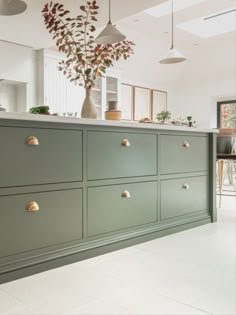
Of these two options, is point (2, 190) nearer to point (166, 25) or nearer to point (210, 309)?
A: point (210, 309)

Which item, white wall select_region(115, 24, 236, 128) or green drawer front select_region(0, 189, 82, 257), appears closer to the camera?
green drawer front select_region(0, 189, 82, 257)

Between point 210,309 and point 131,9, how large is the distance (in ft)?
12.3

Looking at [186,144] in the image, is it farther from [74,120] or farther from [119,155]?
[74,120]

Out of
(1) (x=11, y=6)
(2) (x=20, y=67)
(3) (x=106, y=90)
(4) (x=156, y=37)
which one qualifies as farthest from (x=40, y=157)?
(4) (x=156, y=37)

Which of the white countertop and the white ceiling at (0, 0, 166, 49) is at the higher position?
the white ceiling at (0, 0, 166, 49)

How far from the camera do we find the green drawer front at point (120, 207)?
227cm

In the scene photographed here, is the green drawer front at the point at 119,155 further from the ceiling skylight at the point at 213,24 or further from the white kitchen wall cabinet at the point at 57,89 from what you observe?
the ceiling skylight at the point at 213,24

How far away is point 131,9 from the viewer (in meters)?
4.29

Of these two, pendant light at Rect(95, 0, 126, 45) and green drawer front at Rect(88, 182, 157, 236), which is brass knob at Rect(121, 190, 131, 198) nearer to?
green drawer front at Rect(88, 182, 157, 236)

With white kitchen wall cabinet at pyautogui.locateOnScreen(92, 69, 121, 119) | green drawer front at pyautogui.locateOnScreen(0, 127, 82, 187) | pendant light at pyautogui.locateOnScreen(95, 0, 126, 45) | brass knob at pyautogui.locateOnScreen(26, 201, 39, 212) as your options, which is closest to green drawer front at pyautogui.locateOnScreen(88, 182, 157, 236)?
green drawer front at pyautogui.locateOnScreen(0, 127, 82, 187)

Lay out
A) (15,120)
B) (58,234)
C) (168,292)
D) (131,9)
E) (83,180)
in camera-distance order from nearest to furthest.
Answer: (168,292), (15,120), (58,234), (83,180), (131,9)

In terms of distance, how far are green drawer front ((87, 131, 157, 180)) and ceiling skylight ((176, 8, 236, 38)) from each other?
4235 millimetres

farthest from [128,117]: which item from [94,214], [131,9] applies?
[94,214]

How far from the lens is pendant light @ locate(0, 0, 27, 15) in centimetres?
252
